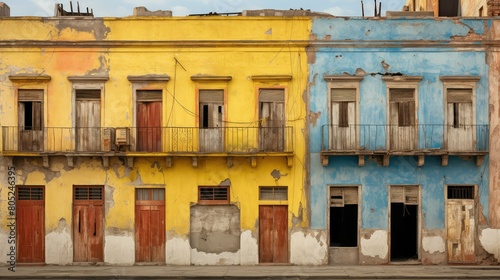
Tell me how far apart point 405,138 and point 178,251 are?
7.95 meters

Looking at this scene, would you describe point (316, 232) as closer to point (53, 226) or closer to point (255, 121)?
point (255, 121)

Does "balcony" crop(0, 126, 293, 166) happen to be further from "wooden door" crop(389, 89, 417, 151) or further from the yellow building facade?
"wooden door" crop(389, 89, 417, 151)

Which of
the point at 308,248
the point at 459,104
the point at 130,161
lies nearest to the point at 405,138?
the point at 459,104

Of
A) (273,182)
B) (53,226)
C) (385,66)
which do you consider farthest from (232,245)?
(385,66)

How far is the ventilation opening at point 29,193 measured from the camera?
2341 centimetres

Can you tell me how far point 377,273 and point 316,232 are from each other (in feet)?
9.31

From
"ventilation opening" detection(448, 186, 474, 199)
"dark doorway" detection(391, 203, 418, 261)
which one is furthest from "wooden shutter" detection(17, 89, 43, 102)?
"ventilation opening" detection(448, 186, 474, 199)

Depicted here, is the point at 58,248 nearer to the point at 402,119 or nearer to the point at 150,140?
the point at 150,140

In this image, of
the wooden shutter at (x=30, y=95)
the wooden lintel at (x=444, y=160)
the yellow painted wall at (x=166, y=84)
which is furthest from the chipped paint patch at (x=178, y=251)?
the wooden lintel at (x=444, y=160)

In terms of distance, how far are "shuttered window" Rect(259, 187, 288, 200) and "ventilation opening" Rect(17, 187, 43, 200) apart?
277 inches

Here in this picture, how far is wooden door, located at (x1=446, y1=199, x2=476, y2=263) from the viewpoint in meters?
23.0

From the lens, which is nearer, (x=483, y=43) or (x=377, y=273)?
(x=377, y=273)

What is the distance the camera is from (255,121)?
2317cm

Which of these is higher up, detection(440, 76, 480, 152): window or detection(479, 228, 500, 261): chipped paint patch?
detection(440, 76, 480, 152): window
